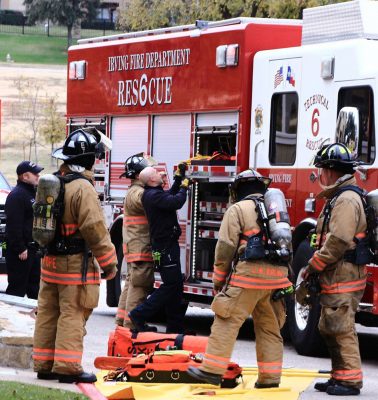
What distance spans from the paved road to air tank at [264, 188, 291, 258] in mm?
1158

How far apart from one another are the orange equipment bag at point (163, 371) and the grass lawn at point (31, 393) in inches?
36.4

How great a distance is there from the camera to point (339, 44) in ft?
40.1

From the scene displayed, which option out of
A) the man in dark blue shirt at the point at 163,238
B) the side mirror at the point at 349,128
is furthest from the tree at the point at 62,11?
the side mirror at the point at 349,128

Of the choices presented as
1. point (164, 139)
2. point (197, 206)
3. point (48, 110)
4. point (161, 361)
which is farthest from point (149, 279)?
point (48, 110)

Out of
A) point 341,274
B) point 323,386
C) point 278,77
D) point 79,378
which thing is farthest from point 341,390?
point 278,77

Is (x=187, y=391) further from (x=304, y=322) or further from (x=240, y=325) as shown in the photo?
(x=304, y=322)

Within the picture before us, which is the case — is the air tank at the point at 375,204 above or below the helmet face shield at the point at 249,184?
below

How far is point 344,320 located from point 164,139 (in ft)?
17.6

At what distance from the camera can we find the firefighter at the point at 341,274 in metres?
9.68

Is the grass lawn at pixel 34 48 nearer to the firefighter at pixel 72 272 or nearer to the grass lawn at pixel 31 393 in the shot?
the firefighter at pixel 72 272

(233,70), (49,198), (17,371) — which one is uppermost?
(233,70)

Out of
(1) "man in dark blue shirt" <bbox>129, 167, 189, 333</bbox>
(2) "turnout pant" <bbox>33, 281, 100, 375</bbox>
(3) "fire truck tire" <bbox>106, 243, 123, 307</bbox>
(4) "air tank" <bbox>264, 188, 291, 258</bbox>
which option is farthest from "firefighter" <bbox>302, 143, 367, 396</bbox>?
(3) "fire truck tire" <bbox>106, 243, 123, 307</bbox>

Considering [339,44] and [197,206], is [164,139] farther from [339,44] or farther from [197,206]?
[339,44]

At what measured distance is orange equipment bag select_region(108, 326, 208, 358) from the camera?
1032 cm
